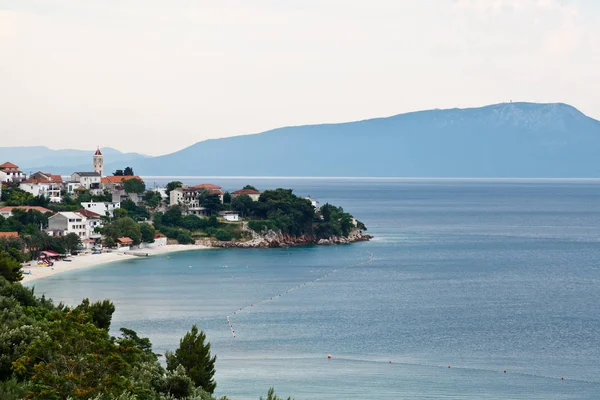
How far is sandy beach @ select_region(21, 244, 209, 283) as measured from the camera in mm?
55841

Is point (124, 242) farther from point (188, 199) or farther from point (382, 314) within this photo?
point (382, 314)

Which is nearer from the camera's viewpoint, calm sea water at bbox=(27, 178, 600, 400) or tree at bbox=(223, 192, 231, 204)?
calm sea water at bbox=(27, 178, 600, 400)

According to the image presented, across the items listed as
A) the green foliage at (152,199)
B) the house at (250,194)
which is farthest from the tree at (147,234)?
the house at (250,194)

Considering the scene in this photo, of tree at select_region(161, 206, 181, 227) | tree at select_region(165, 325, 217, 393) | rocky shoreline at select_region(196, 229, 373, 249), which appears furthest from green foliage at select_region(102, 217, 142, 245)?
tree at select_region(165, 325, 217, 393)

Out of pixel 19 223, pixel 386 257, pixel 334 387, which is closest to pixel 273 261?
pixel 386 257

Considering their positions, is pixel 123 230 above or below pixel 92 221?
below

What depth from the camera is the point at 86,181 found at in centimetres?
9012

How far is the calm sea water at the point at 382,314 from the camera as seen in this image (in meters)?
30.1

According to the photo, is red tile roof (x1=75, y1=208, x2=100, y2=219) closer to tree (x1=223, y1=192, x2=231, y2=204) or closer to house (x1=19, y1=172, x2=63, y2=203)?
house (x1=19, y1=172, x2=63, y2=203)

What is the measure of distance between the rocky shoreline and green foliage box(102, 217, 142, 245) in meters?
5.85

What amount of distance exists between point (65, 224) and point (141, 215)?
11227 millimetres

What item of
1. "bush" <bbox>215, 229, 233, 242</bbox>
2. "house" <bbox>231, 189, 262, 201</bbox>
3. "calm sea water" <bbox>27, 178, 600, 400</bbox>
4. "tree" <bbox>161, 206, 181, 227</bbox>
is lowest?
"calm sea water" <bbox>27, 178, 600, 400</bbox>

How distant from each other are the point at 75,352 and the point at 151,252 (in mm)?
54276

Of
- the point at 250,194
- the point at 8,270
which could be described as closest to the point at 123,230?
the point at 250,194
